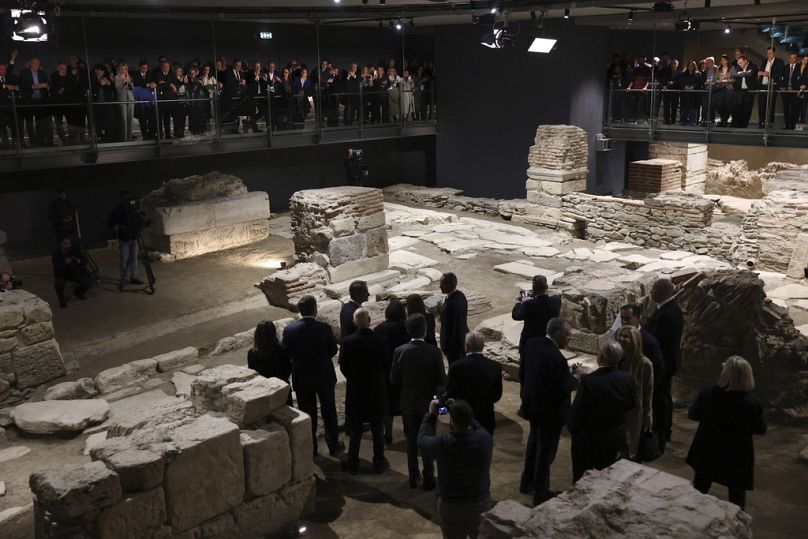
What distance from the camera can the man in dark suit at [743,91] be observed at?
570 inches

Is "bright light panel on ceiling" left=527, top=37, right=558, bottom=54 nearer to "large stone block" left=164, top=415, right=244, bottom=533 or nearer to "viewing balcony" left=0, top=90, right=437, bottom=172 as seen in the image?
"viewing balcony" left=0, top=90, right=437, bottom=172

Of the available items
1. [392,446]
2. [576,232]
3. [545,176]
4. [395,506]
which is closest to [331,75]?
[545,176]

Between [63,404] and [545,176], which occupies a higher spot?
[545,176]

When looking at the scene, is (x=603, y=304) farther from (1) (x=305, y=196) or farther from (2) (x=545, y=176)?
(2) (x=545, y=176)

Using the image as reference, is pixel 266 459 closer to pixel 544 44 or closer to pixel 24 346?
pixel 24 346

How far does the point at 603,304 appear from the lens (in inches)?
343

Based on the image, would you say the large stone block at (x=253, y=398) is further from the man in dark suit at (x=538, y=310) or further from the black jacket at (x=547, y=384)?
the man in dark suit at (x=538, y=310)

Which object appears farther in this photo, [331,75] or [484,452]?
[331,75]

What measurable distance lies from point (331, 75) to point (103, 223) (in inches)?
240

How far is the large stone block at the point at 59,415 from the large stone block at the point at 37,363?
104cm

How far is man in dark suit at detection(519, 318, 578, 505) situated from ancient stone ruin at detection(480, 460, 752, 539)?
4.44 feet

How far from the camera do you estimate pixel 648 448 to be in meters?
6.06

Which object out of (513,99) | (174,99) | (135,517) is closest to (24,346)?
(135,517)

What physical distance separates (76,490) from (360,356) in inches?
93.0
